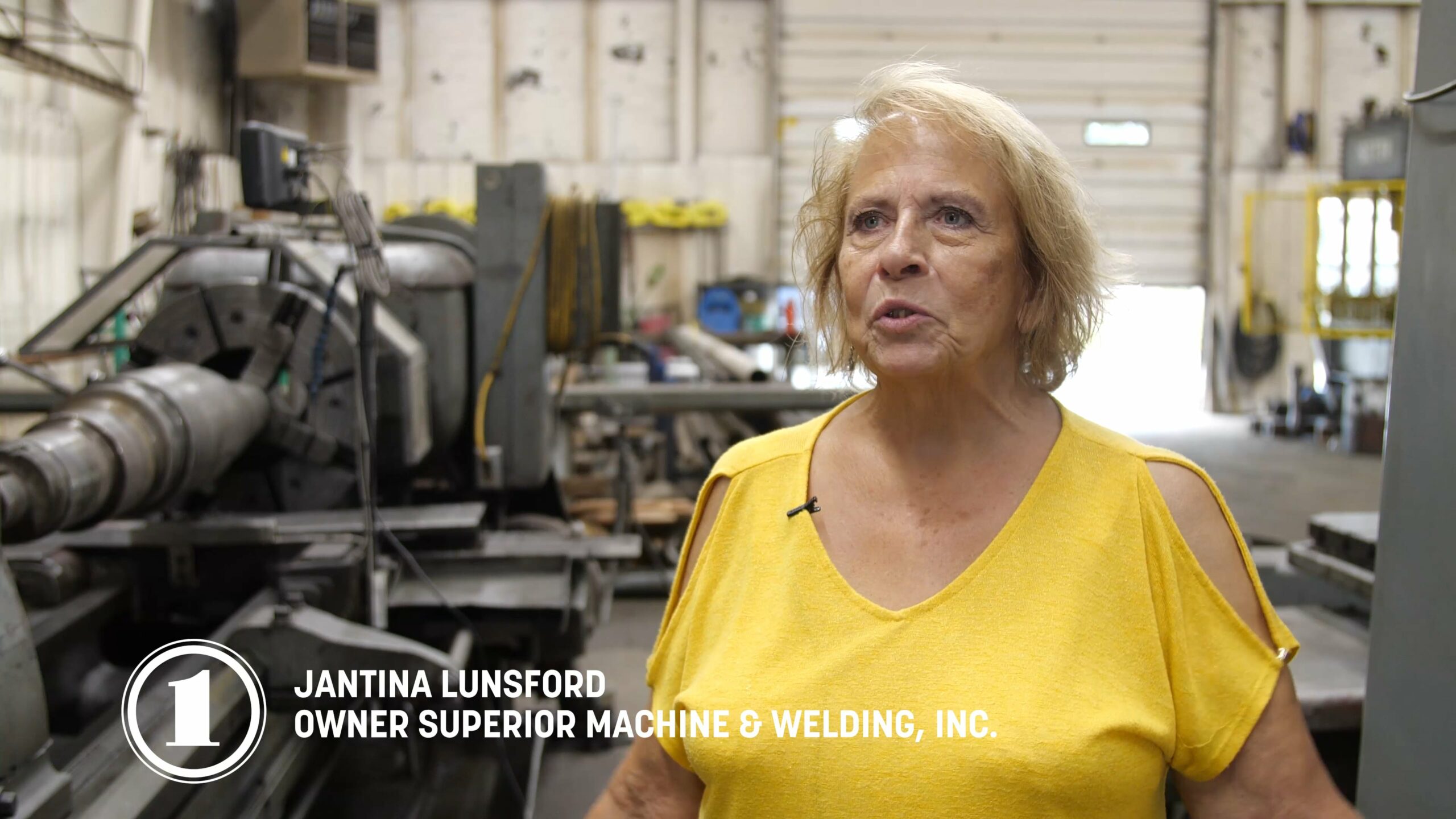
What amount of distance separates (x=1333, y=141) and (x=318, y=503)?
1001 centimetres

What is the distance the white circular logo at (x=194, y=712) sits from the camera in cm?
159

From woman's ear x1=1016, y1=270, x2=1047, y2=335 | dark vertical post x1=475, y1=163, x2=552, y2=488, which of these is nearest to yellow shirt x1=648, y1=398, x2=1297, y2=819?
woman's ear x1=1016, y1=270, x2=1047, y2=335

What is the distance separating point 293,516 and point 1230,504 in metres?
5.54

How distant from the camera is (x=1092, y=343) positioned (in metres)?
1.27

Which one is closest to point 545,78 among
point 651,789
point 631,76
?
point 631,76

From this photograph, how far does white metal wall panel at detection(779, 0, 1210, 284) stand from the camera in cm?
942

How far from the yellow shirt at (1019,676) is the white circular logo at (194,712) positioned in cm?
94

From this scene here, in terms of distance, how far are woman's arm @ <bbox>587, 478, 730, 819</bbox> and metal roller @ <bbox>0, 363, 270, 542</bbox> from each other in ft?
3.46

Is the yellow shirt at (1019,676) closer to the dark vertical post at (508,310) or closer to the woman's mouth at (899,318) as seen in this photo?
the woman's mouth at (899,318)

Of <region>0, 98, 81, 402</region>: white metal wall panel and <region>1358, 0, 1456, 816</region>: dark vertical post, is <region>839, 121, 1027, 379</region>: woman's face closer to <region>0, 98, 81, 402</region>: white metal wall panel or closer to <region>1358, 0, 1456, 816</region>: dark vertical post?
<region>1358, 0, 1456, 816</region>: dark vertical post

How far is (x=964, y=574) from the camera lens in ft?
3.43

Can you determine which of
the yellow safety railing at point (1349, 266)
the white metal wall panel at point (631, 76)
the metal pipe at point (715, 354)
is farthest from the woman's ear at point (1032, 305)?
the white metal wall panel at point (631, 76)

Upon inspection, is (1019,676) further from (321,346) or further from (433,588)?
(321,346)

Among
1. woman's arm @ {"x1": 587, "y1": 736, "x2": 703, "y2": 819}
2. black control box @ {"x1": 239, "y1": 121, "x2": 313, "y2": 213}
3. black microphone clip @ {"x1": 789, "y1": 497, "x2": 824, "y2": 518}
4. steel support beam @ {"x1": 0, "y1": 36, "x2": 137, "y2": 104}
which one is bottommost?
woman's arm @ {"x1": 587, "y1": 736, "x2": 703, "y2": 819}
